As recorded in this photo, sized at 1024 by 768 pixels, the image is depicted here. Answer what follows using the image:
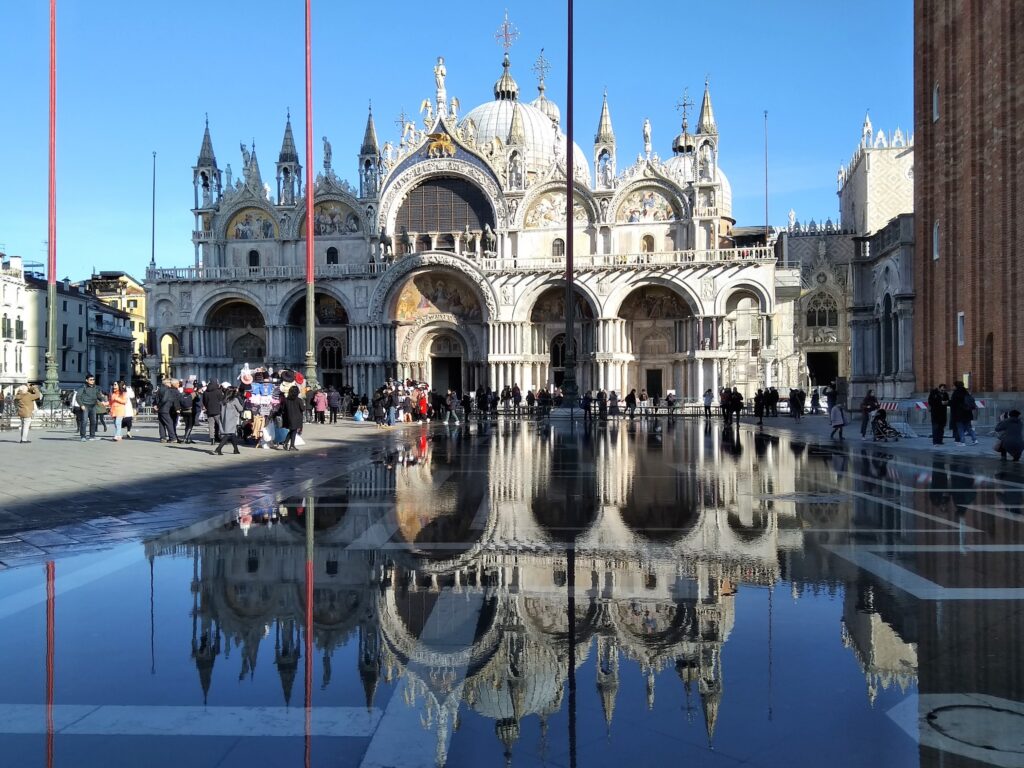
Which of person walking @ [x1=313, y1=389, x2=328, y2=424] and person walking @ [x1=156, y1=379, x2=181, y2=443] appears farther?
person walking @ [x1=313, y1=389, x2=328, y2=424]

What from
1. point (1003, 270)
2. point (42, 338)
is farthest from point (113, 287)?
point (1003, 270)

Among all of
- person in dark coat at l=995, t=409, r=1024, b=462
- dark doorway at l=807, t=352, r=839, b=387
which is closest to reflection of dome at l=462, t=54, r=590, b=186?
dark doorway at l=807, t=352, r=839, b=387

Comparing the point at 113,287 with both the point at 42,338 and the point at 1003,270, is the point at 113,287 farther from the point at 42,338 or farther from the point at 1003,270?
the point at 1003,270

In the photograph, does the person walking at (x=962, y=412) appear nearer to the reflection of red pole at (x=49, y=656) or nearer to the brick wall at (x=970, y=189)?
the brick wall at (x=970, y=189)

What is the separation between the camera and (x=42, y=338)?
6869 cm

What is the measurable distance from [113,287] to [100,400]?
7286 cm

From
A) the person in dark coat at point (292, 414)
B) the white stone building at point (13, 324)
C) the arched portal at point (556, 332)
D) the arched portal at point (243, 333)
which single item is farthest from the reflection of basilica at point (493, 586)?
the white stone building at point (13, 324)

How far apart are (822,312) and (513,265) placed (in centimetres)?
2914

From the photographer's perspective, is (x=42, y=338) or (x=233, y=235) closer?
(x=233, y=235)

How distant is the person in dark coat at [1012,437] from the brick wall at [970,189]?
819 centimetres

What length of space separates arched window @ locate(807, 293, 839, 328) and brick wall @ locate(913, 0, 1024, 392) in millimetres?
35414

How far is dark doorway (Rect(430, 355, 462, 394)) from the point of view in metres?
53.5

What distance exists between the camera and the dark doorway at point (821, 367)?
66.6 metres

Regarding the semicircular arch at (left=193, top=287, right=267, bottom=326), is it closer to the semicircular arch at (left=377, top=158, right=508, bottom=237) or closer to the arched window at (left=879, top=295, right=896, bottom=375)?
the semicircular arch at (left=377, top=158, right=508, bottom=237)
